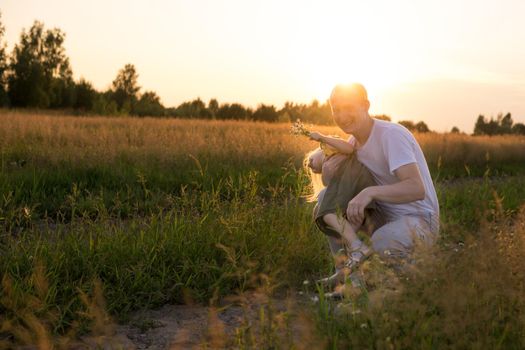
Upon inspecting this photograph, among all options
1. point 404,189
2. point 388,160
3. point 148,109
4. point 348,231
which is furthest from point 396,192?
point 148,109

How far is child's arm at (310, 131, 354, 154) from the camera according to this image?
3.94 m

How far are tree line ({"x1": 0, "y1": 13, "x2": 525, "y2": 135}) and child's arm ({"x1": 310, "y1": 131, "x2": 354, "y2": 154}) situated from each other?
2577 centimetres

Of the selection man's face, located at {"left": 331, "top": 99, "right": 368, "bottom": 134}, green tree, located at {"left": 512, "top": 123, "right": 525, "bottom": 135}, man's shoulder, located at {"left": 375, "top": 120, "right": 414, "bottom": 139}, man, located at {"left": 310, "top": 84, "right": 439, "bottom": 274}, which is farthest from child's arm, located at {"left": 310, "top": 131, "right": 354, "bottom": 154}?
green tree, located at {"left": 512, "top": 123, "right": 525, "bottom": 135}

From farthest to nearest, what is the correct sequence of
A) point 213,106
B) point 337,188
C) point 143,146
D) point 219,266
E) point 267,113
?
1. point 213,106
2. point 267,113
3. point 143,146
4. point 219,266
5. point 337,188

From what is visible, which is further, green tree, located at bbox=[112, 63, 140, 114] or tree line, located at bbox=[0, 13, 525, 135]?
green tree, located at bbox=[112, 63, 140, 114]

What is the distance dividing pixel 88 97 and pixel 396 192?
49.4 metres

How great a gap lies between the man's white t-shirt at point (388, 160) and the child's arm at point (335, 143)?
82mm

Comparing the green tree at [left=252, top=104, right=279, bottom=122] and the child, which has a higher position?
the green tree at [left=252, top=104, right=279, bottom=122]

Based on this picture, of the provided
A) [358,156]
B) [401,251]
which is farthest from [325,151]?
[401,251]

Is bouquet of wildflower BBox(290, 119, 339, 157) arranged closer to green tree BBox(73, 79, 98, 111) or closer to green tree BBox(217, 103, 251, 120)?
green tree BBox(217, 103, 251, 120)

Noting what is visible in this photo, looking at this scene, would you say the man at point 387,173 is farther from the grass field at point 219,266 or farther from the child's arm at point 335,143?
the grass field at point 219,266

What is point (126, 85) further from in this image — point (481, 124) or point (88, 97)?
point (481, 124)

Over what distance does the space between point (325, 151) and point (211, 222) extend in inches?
44.3

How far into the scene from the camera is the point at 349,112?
151 inches
